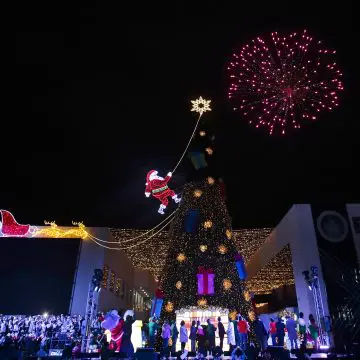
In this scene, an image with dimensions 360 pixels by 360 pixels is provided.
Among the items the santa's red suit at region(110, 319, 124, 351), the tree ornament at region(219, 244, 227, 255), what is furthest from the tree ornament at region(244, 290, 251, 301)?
the santa's red suit at region(110, 319, 124, 351)

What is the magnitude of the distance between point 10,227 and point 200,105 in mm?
15050

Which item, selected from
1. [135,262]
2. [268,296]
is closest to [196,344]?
[135,262]

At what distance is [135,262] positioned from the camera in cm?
3466

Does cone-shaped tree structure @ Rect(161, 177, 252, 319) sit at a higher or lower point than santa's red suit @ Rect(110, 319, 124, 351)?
higher

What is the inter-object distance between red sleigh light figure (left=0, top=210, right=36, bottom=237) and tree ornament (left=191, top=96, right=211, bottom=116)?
14.0m

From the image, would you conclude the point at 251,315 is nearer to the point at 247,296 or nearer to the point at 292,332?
the point at 247,296

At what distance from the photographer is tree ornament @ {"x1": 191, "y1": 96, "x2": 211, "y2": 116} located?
61.3ft

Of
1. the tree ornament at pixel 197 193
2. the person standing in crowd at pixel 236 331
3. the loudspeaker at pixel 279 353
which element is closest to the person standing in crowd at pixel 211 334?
the person standing in crowd at pixel 236 331

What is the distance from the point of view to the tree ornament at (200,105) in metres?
18.7

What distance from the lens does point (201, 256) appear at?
15305 millimetres

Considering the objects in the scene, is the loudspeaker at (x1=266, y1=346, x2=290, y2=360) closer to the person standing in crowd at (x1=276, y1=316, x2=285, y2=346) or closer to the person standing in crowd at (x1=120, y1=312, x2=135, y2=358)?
the person standing in crowd at (x1=276, y1=316, x2=285, y2=346)

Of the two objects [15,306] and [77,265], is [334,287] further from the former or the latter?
[15,306]

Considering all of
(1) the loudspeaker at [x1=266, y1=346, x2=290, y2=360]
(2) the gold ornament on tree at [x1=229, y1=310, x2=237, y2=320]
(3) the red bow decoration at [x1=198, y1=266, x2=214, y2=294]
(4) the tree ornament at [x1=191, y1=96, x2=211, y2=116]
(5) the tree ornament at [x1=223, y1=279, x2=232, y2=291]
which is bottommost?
(1) the loudspeaker at [x1=266, y1=346, x2=290, y2=360]

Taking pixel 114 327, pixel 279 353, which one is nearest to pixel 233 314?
pixel 114 327
